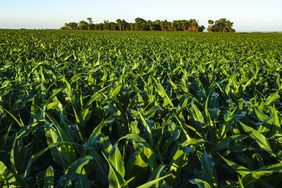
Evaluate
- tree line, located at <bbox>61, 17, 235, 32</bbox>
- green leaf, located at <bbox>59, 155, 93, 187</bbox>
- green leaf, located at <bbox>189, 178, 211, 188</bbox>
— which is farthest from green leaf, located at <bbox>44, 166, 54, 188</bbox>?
tree line, located at <bbox>61, 17, 235, 32</bbox>

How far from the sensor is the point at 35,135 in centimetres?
228

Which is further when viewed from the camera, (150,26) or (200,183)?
(150,26)

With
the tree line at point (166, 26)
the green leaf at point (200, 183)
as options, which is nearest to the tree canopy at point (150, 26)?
the tree line at point (166, 26)

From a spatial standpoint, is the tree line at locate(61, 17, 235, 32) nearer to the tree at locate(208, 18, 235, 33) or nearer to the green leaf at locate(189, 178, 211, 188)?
the tree at locate(208, 18, 235, 33)

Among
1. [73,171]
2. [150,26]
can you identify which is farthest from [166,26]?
[73,171]

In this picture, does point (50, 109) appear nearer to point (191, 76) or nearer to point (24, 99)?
point (24, 99)

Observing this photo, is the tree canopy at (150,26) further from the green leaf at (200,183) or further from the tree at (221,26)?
the green leaf at (200,183)

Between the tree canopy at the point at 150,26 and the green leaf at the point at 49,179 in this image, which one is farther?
the tree canopy at the point at 150,26

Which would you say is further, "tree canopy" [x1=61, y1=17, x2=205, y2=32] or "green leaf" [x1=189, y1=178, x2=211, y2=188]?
"tree canopy" [x1=61, y1=17, x2=205, y2=32]

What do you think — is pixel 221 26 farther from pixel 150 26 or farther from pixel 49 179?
pixel 49 179

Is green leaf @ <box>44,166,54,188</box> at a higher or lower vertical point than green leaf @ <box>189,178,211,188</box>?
lower

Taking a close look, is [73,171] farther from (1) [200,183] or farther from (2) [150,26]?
(2) [150,26]

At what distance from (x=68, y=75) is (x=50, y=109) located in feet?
6.61

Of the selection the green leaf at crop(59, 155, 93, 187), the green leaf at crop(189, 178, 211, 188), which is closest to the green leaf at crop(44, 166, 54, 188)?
the green leaf at crop(59, 155, 93, 187)
